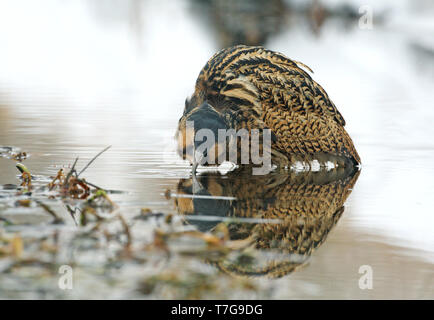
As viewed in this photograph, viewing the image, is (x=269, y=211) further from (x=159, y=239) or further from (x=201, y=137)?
(x=159, y=239)

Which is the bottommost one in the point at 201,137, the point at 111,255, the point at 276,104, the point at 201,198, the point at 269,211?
the point at 111,255

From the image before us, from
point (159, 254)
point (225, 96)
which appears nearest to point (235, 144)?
point (225, 96)

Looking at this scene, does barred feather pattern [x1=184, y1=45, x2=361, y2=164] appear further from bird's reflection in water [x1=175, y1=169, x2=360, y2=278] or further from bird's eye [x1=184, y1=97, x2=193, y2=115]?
bird's reflection in water [x1=175, y1=169, x2=360, y2=278]

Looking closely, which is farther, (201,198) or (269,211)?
(201,198)

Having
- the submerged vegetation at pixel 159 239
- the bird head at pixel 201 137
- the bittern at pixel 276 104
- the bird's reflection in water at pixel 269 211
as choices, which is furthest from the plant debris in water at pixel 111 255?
the bittern at pixel 276 104

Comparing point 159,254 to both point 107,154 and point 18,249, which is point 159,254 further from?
point 107,154

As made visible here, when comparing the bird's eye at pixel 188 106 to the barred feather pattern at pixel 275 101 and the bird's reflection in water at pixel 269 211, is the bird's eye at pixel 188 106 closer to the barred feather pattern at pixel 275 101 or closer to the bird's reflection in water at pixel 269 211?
the barred feather pattern at pixel 275 101

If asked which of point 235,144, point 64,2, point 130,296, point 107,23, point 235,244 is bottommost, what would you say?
point 130,296

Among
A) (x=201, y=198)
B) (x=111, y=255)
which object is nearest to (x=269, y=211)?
(x=201, y=198)
